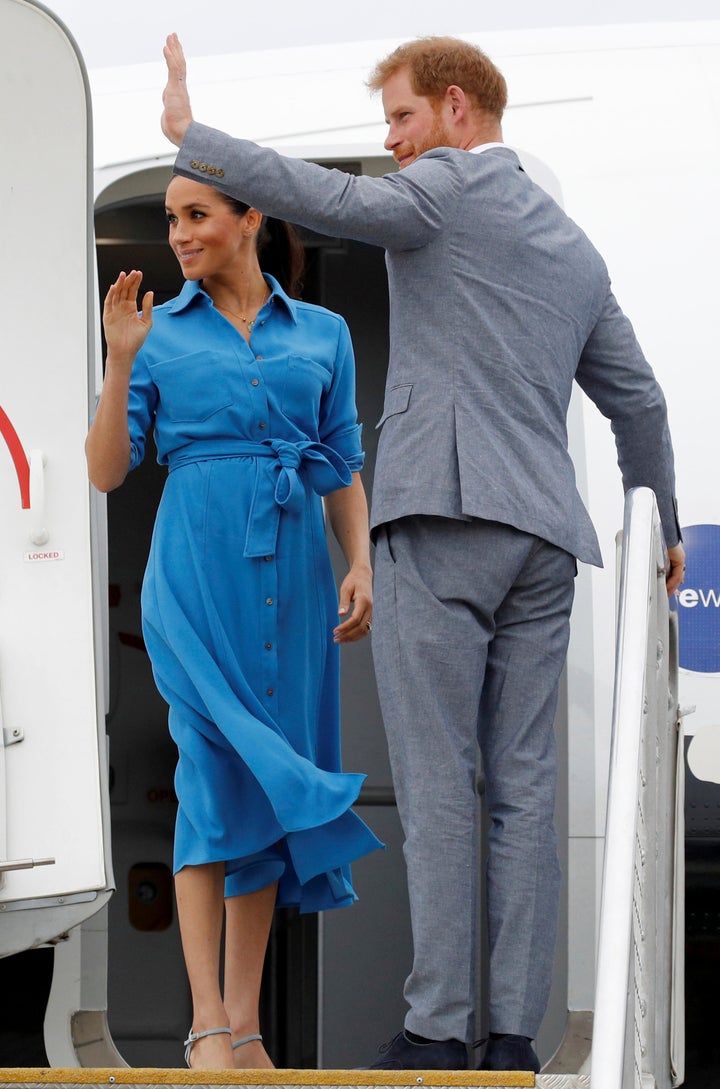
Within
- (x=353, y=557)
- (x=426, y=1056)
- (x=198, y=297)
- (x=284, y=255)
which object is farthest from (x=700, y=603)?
(x=426, y=1056)

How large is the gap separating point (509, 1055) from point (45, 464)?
1.51 meters

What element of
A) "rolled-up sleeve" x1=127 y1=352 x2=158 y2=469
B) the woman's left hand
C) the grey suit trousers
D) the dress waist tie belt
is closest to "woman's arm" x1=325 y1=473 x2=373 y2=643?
the woman's left hand

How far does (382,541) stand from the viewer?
8.55 ft

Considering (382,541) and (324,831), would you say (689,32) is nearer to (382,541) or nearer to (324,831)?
(382,541)

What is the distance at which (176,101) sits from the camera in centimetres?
239

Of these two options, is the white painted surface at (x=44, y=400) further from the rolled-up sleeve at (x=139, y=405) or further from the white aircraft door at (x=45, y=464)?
the rolled-up sleeve at (x=139, y=405)

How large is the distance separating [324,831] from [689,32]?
7.89 ft

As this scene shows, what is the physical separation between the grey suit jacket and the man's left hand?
187 millimetres

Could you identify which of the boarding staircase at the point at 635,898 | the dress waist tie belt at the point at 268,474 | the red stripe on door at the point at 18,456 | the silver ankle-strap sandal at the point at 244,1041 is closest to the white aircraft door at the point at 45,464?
the red stripe on door at the point at 18,456

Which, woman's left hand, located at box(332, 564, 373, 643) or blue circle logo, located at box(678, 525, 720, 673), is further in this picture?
blue circle logo, located at box(678, 525, 720, 673)

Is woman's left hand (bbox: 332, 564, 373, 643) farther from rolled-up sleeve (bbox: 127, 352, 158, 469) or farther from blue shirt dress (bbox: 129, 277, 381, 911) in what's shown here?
rolled-up sleeve (bbox: 127, 352, 158, 469)

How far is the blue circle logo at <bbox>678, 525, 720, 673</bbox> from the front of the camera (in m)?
3.42

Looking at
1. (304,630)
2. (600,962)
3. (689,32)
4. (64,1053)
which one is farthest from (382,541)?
(689,32)

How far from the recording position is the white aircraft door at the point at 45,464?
295cm
